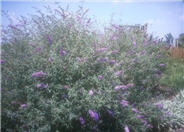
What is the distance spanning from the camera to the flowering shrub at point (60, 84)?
2508 millimetres

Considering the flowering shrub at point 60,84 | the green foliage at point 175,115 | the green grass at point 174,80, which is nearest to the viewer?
the flowering shrub at point 60,84

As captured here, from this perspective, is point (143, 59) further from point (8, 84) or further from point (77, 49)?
point (8, 84)

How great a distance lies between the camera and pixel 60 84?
105 inches

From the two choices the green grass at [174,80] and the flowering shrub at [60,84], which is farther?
the green grass at [174,80]

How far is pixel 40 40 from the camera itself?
10.7ft

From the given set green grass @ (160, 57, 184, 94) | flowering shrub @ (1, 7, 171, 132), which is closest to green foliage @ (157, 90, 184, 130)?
flowering shrub @ (1, 7, 171, 132)

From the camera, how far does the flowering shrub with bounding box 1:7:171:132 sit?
251 centimetres

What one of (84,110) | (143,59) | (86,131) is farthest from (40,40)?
(143,59)

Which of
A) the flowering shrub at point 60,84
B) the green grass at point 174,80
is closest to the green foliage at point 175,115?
the flowering shrub at point 60,84

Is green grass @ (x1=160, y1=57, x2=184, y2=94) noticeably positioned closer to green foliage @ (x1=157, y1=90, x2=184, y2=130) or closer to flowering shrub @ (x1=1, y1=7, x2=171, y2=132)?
green foliage @ (x1=157, y1=90, x2=184, y2=130)

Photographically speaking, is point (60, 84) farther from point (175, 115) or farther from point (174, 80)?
point (174, 80)

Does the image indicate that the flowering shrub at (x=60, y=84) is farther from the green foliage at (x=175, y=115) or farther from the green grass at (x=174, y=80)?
the green grass at (x=174, y=80)

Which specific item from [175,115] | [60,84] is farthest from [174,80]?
[60,84]

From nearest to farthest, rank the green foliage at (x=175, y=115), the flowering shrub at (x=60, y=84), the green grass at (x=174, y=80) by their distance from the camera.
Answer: the flowering shrub at (x=60, y=84) < the green foliage at (x=175, y=115) < the green grass at (x=174, y=80)
